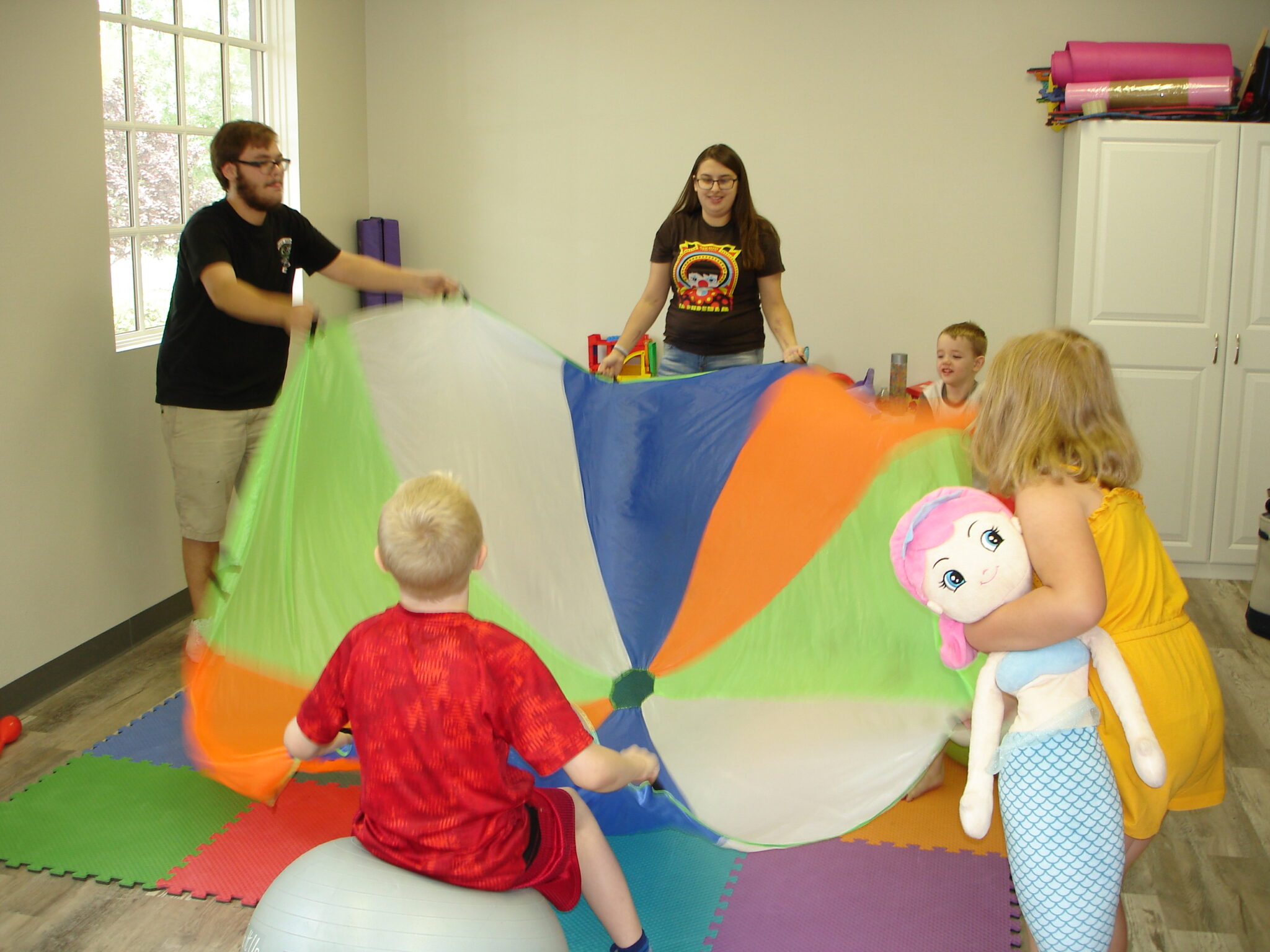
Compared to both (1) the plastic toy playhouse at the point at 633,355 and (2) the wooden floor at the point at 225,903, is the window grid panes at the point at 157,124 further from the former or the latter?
(1) the plastic toy playhouse at the point at 633,355

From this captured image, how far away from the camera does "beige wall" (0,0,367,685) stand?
2.96m

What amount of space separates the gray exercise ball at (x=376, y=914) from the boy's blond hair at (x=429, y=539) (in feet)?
1.22

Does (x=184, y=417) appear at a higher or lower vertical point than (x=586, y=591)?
higher

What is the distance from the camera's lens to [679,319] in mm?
3590

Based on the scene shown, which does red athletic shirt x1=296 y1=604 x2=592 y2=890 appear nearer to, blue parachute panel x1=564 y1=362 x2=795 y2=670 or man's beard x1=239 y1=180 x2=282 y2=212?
blue parachute panel x1=564 y1=362 x2=795 y2=670

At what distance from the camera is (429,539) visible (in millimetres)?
1530

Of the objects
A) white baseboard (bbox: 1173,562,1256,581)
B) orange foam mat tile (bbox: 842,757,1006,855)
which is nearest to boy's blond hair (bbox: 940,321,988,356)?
white baseboard (bbox: 1173,562,1256,581)

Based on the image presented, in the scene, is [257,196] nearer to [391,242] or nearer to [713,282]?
[713,282]

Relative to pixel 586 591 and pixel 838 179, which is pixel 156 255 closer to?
pixel 586 591

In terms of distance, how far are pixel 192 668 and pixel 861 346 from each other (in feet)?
10.4

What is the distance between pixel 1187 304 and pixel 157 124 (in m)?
3.61

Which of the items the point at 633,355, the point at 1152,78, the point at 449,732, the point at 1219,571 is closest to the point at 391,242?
the point at 633,355

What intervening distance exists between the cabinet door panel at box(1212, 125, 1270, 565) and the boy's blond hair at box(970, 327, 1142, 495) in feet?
9.55

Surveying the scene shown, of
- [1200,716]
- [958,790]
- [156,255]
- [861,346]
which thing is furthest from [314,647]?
[861,346]
